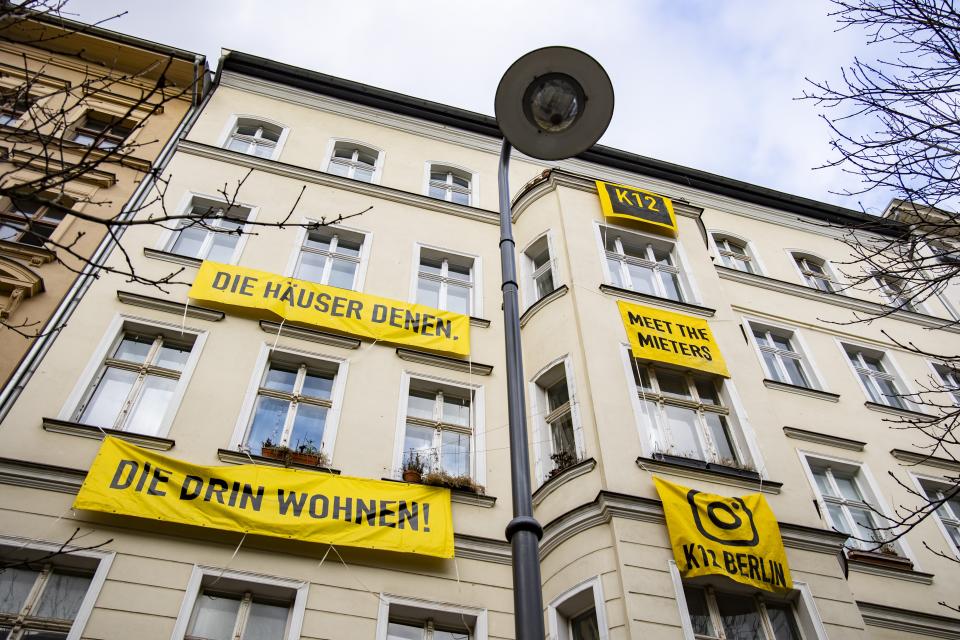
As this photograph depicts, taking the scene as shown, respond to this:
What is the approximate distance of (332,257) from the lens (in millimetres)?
13367

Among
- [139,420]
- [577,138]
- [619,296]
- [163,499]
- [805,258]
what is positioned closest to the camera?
[577,138]

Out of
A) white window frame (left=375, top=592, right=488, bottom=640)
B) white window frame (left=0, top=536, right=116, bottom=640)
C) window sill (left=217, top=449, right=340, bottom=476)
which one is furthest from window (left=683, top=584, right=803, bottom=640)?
white window frame (left=0, top=536, right=116, bottom=640)

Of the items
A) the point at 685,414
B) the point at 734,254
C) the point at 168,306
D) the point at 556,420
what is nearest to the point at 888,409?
the point at 734,254

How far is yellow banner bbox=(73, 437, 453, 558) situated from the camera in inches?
330

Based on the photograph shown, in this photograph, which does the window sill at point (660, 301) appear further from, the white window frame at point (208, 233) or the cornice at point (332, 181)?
the white window frame at point (208, 233)

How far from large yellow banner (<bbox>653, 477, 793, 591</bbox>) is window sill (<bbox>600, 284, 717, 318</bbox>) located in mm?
4155

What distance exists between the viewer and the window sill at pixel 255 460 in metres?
9.43

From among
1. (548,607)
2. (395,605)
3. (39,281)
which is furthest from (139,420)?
(548,607)

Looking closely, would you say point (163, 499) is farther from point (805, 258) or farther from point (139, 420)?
point (805, 258)

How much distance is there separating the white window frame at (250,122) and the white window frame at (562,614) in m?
11.0

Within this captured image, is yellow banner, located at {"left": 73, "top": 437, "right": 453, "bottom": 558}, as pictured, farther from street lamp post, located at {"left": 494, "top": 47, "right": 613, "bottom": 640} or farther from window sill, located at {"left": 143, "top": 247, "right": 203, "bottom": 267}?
street lamp post, located at {"left": 494, "top": 47, "right": 613, "bottom": 640}

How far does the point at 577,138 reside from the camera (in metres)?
5.77

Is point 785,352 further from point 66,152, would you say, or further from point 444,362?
point 66,152

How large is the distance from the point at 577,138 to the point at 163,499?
6518 mm
